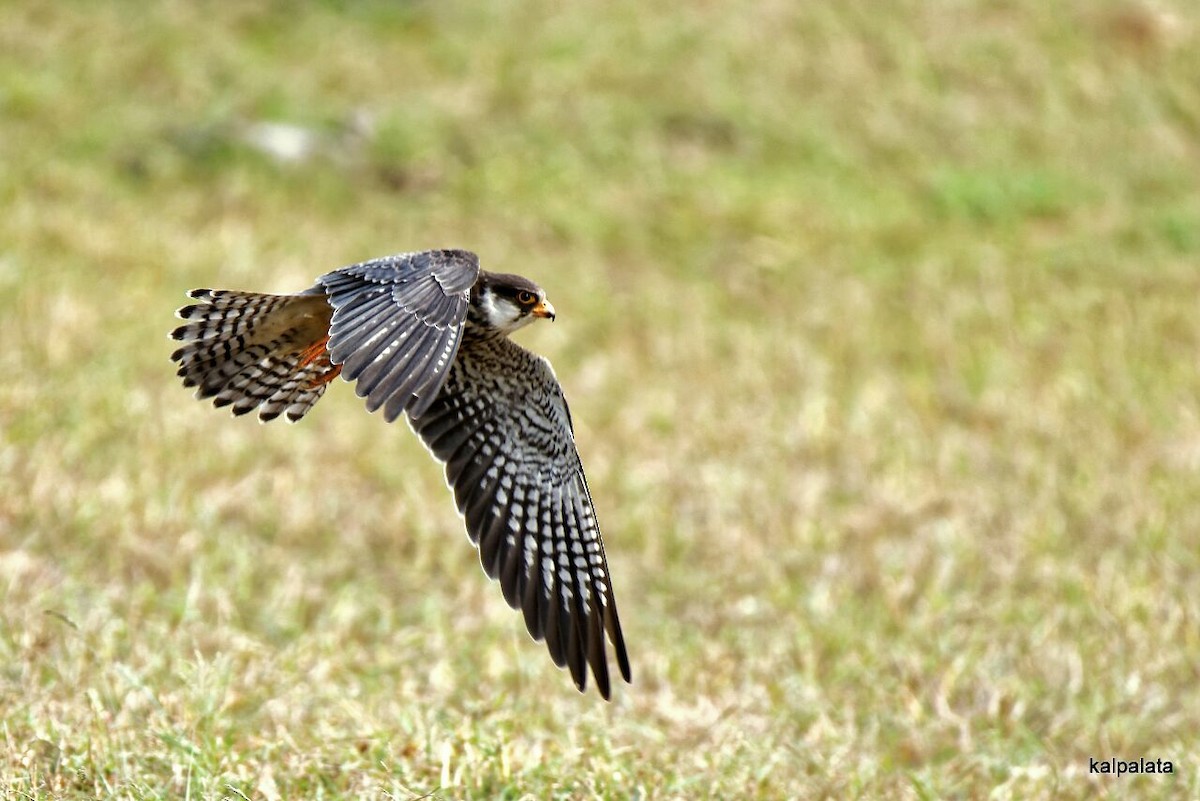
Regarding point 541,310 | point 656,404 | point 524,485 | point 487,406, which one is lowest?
point 524,485

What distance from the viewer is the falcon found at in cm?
471

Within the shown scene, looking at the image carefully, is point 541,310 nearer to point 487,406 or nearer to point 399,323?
point 487,406

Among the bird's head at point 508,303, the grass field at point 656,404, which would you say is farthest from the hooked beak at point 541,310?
the grass field at point 656,404

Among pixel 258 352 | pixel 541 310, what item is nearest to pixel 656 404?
pixel 541 310

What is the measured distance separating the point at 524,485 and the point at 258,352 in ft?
3.18

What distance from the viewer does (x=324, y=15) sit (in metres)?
15.4

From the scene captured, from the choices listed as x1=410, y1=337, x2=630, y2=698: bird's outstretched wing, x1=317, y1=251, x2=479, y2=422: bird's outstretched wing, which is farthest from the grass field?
x1=317, y1=251, x2=479, y2=422: bird's outstretched wing

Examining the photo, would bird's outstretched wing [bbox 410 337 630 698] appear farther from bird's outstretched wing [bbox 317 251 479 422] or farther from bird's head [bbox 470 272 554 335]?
bird's outstretched wing [bbox 317 251 479 422]

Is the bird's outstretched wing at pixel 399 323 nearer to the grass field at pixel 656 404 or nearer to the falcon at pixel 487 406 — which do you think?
the falcon at pixel 487 406

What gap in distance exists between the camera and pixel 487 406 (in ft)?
17.2

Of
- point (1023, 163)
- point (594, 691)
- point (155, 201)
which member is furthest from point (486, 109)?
point (594, 691)

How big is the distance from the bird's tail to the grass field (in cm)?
88

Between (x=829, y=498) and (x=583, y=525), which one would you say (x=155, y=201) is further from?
(x=583, y=525)

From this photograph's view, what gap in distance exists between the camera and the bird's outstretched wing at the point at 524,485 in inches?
194
